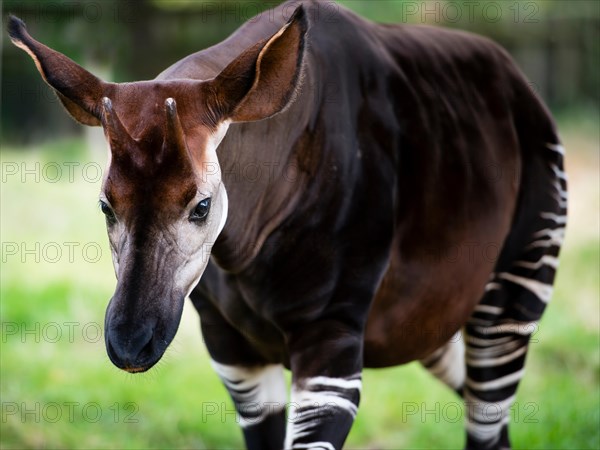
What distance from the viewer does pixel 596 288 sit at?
6461 millimetres

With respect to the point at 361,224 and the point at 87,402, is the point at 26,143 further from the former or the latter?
the point at 361,224

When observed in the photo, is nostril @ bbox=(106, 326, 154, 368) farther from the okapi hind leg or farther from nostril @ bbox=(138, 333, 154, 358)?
the okapi hind leg

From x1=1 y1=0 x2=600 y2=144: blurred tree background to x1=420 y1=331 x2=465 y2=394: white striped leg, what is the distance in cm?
912

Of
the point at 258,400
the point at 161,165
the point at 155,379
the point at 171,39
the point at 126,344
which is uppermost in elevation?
the point at 161,165

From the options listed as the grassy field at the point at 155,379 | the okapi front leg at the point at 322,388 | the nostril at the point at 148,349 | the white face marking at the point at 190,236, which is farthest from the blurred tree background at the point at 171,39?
the nostril at the point at 148,349

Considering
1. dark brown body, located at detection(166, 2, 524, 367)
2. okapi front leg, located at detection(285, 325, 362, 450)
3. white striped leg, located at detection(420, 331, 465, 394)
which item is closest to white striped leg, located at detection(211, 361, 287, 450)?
dark brown body, located at detection(166, 2, 524, 367)

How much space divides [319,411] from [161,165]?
3.03ft

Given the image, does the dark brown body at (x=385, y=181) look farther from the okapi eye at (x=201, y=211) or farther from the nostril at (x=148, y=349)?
the nostril at (x=148, y=349)

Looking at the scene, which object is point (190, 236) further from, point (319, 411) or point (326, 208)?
point (319, 411)

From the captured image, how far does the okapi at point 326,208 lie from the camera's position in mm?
2094

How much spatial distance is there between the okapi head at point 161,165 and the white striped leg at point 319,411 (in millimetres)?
615

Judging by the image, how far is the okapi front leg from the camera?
266 cm

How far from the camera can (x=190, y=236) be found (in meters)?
2.14

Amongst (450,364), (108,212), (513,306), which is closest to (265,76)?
(108,212)
